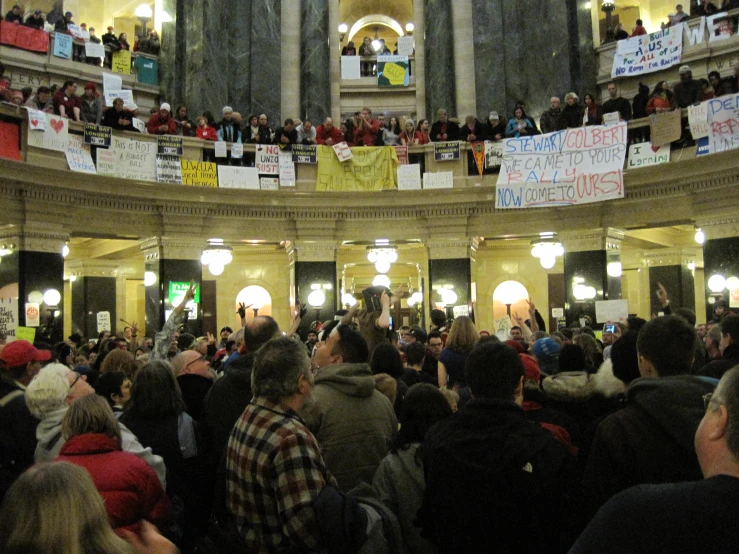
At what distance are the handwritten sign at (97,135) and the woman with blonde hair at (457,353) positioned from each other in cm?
1203

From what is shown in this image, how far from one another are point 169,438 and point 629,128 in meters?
15.2

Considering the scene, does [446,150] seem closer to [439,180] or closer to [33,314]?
[439,180]

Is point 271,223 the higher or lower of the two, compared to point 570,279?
higher

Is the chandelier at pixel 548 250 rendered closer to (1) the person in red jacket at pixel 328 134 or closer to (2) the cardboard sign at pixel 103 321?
(1) the person in red jacket at pixel 328 134

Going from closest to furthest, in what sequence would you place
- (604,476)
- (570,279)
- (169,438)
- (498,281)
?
(604,476) → (169,438) → (570,279) → (498,281)

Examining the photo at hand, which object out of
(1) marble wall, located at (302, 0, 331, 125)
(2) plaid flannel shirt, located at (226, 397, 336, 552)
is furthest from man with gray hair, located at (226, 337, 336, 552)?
(1) marble wall, located at (302, 0, 331, 125)

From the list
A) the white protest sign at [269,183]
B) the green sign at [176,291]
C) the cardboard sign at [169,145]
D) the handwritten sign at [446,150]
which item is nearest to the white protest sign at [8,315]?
the green sign at [176,291]

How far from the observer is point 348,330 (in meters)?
4.71

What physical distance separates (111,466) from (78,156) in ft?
47.1

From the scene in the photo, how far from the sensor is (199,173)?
58.9 feet

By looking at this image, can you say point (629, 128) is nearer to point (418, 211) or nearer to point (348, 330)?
point (418, 211)

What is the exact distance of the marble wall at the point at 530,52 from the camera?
21297 millimetres

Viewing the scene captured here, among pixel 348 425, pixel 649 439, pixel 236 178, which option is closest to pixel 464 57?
pixel 236 178

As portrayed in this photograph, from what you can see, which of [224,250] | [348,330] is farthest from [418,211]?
[348,330]
